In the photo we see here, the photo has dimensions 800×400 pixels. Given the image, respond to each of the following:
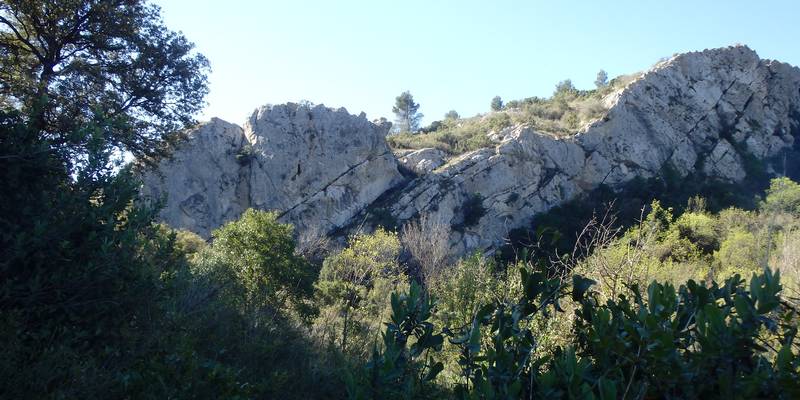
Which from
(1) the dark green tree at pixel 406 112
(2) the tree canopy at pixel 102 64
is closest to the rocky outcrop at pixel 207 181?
(2) the tree canopy at pixel 102 64

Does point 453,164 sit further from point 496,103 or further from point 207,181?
point 496,103

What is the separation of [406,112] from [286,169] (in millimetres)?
32540

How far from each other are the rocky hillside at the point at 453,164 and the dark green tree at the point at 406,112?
2523cm

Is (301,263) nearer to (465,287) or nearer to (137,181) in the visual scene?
(465,287)

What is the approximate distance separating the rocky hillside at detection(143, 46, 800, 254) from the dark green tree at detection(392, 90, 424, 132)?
2523 cm

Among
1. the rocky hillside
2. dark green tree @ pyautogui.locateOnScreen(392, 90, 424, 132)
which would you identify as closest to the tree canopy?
the rocky hillside

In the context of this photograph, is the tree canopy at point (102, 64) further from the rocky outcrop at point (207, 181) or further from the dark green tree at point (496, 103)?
the dark green tree at point (496, 103)

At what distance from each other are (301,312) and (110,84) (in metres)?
6.01

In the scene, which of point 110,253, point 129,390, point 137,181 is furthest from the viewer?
point 137,181

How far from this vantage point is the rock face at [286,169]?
30891 millimetres

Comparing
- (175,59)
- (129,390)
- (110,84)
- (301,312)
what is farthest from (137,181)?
(175,59)

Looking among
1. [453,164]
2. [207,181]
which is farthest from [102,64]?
[453,164]

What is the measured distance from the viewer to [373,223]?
3070 cm

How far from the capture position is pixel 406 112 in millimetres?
62969
